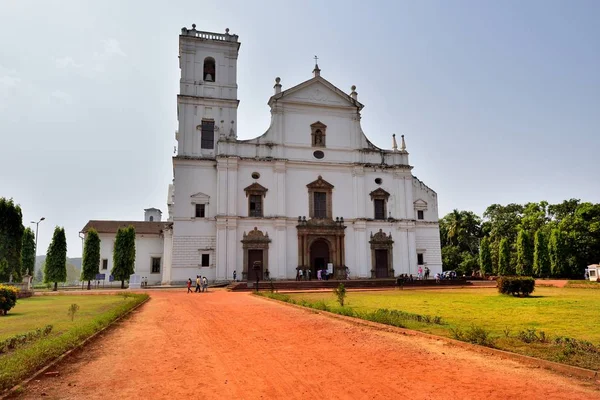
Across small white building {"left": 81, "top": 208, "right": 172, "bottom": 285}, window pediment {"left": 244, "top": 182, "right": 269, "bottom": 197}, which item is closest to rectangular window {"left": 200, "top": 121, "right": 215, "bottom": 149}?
window pediment {"left": 244, "top": 182, "right": 269, "bottom": 197}

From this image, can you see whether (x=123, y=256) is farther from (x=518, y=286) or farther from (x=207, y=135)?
(x=518, y=286)

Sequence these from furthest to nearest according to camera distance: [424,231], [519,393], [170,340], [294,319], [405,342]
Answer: [424,231], [294,319], [170,340], [405,342], [519,393]

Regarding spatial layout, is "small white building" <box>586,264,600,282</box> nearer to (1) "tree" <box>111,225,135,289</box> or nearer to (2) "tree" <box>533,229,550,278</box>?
(2) "tree" <box>533,229,550,278</box>

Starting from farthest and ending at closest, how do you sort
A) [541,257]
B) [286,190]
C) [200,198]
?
1. [541,257]
2. [286,190]
3. [200,198]

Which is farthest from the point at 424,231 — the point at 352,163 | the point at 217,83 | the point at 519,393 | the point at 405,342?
the point at 519,393

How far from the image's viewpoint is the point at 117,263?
37281 mm

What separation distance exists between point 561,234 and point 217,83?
35.3 metres

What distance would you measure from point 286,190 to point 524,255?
2661cm

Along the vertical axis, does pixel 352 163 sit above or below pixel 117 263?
above

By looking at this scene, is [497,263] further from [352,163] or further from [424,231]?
[352,163]

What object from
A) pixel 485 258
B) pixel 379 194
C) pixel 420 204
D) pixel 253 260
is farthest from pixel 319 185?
pixel 485 258

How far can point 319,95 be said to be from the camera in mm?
37000

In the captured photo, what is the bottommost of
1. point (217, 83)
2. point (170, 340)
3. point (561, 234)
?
point (170, 340)

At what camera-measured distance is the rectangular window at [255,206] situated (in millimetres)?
33969
